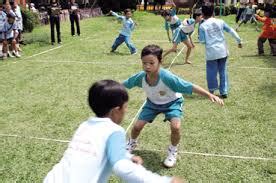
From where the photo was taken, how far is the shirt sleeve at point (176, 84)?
3.97 metres

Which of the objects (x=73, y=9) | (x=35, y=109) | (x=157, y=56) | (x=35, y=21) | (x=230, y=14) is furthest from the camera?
(x=230, y=14)

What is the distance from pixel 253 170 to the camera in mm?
4398

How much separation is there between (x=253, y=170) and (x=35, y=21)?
1800 cm

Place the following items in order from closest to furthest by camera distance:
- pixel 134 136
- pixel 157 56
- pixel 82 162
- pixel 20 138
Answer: pixel 82 162
pixel 157 56
pixel 134 136
pixel 20 138

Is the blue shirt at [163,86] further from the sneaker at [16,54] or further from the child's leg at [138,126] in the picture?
the sneaker at [16,54]

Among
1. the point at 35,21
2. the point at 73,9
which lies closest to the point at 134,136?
the point at 73,9

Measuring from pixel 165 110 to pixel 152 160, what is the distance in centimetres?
61

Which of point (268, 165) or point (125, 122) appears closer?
point (268, 165)

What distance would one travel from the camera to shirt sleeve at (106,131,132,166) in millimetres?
2135

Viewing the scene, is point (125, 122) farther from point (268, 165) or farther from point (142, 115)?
point (268, 165)

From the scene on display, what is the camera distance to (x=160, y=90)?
4.38 metres

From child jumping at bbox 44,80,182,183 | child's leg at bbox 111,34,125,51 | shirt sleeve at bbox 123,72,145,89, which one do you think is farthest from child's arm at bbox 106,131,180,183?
child's leg at bbox 111,34,125,51

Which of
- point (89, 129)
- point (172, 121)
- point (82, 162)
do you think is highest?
point (89, 129)

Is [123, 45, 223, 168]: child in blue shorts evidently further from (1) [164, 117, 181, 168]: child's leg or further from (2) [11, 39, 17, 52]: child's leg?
(2) [11, 39, 17, 52]: child's leg
